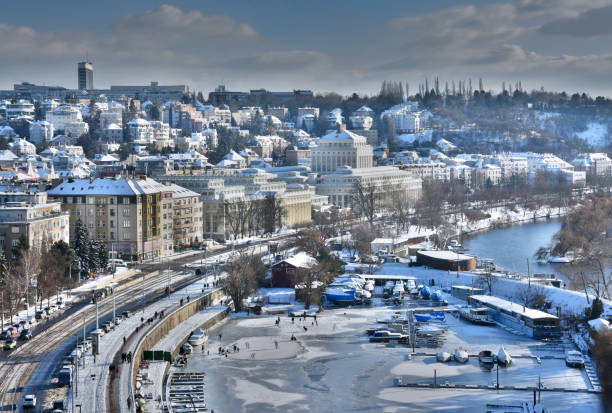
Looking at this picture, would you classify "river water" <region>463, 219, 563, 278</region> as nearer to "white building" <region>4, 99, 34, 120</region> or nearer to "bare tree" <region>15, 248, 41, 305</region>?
"bare tree" <region>15, 248, 41, 305</region>

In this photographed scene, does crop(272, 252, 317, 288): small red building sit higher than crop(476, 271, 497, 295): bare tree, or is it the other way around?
crop(272, 252, 317, 288): small red building

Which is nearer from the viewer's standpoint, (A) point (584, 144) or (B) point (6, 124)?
(B) point (6, 124)

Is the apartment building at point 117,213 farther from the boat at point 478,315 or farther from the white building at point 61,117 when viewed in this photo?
the white building at point 61,117

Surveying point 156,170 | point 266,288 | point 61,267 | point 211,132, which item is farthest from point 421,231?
point 211,132

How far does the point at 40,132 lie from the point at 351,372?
238 feet

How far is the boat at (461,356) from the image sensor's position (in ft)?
85.8

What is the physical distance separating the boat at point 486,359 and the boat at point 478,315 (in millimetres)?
4929

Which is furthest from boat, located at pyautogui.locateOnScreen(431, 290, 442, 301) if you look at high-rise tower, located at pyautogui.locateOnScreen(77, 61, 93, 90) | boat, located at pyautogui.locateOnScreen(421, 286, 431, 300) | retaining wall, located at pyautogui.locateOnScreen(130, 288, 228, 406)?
A: high-rise tower, located at pyautogui.locateOnScreen(77, 61, 93, 90)

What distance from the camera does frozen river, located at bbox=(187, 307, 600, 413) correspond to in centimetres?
2250

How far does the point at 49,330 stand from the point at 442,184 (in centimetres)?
5713

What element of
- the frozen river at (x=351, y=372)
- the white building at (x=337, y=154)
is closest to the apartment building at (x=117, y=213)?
the frozen river at (x=351, y=372)

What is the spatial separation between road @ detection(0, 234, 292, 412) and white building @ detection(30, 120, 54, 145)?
186ft

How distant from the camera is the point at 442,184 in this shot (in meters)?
81.0

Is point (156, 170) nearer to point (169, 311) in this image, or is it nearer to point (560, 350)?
point (169, 311)
